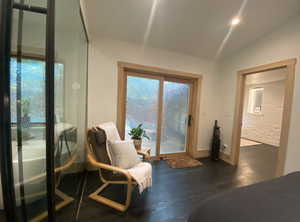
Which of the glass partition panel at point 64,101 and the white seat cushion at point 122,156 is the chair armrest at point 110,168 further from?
the glass partition panel at point 64,101

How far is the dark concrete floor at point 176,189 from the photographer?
1522mm

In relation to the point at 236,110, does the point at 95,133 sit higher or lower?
lower

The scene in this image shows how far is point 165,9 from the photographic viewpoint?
6.34ft

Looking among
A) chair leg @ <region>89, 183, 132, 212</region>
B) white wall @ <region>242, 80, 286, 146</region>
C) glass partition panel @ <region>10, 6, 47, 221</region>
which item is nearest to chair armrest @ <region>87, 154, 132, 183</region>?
chair leg @ <region>89, 183, 132, 212</region>

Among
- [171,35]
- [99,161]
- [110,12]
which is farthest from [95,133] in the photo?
[171,35]

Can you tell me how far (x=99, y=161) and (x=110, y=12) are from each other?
2099mm

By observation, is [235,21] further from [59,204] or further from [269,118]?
[269,118]

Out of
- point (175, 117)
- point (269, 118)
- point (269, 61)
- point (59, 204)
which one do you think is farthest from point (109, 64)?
point (269, 118)

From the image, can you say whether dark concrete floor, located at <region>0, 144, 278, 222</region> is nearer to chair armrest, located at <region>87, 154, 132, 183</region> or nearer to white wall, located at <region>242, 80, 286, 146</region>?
chair armrest, located at <region>87, 154, 132, 183</region>

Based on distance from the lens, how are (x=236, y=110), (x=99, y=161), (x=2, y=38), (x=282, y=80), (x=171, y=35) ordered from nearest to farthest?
1. (x=2, y=38)
2. (x=99, y=161)
3. (x=171, y=35)
4. (x=236, y=110)
5. (x=282, y=80)

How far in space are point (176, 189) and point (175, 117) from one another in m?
1.63

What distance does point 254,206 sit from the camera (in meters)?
0.82

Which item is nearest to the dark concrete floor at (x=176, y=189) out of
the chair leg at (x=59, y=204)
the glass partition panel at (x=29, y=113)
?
the chair leg at (x=59, y=204)

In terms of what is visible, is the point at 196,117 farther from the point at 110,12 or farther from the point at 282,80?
the point at 282,80
